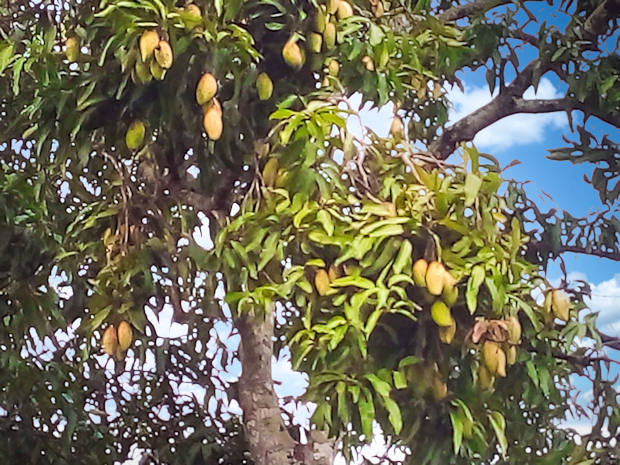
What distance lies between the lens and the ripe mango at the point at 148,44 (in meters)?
1.09

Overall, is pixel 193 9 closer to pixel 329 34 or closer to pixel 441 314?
pixel 329 34

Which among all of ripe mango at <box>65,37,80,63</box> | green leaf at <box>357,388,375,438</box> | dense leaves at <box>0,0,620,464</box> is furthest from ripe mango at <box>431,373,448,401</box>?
ripe mango at <box>65,37,80,63</box>

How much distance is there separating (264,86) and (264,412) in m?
0.56

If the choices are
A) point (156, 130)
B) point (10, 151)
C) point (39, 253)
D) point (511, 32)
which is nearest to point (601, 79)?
point (511, 32)

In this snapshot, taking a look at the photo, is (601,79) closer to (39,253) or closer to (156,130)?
(156,130)

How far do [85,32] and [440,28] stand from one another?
22.5 inches

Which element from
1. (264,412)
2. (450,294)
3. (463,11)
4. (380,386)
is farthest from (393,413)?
(463,11)

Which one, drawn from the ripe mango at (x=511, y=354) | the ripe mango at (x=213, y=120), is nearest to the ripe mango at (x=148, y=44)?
the ripe mango at (x=213, y=120)

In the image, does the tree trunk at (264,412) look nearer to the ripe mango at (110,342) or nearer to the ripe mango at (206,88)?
the ripe mango at (110,342)

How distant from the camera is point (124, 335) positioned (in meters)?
1.20

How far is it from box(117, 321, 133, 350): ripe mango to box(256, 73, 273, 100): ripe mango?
0.37 m

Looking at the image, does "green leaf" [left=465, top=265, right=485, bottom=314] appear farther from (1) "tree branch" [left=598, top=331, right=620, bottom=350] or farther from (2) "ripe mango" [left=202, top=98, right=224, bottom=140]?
(1) "tree branch" [left=598, top=331, right=620, bottom=350]

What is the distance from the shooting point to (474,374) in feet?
3.58

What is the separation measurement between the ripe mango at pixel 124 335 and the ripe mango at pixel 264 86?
0.37 meters
